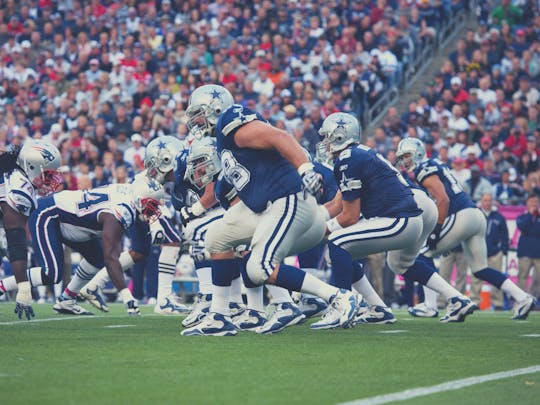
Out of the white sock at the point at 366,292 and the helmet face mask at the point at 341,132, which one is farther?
the white sock at the point at 366,292

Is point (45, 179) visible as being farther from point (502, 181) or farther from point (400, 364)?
point (502, 181)

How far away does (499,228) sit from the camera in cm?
1573

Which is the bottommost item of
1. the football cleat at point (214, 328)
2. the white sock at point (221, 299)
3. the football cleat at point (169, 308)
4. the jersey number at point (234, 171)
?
the football cleat at point (169, 308)

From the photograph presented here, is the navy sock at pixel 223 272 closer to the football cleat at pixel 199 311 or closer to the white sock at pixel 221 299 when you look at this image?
the white sock at pixel 221 299

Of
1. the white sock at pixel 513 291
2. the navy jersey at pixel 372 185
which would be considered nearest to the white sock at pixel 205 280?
the navy jersey at pixel 372 185

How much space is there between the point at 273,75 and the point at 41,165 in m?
11.2

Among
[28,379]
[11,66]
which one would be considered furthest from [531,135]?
[28,379]

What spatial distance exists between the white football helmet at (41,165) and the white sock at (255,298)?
7.61 ft

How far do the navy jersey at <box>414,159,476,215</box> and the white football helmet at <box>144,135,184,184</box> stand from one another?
2.39m

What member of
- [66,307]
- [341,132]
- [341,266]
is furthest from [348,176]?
[66,307]

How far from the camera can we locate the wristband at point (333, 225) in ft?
31.1

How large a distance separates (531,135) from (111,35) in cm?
937

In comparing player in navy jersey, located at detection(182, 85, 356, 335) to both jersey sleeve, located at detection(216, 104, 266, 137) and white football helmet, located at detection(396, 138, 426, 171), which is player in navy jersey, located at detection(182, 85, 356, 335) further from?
white football helmet, located at detection(396, 138, 426, 171)

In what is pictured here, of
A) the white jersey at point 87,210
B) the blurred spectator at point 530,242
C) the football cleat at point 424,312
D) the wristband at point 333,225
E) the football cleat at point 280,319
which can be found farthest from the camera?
the blurred spectator at point 530,242
